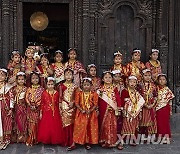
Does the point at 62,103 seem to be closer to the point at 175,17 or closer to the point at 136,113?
the point at 136,113

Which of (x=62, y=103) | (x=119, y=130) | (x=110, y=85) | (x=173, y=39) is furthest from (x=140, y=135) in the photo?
(x=173, y=39)

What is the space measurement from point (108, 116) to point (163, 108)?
3.78 ft

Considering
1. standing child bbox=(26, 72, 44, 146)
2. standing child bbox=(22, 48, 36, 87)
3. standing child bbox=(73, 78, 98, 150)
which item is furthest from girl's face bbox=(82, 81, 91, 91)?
standing child bbox=(22, 48, 36, 87)

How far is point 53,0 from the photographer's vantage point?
9.13 m

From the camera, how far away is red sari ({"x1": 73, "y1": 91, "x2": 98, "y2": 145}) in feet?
23.7

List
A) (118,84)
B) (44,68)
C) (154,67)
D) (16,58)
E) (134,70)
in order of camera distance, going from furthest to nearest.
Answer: (154,67) < (134,70) < (44,68) < (16,58) < (118,84)

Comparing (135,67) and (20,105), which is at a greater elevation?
(135,67)

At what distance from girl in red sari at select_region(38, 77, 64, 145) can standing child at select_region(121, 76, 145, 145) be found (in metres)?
1.24

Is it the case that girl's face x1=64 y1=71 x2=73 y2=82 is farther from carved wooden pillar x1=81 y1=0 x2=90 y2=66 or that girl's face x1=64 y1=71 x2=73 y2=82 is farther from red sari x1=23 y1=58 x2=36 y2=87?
carved wooden pillar x1=81 y1=0 x2=90 y2=66

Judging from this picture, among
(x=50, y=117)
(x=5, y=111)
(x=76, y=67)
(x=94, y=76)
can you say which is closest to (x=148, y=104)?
(x=94, y=76)

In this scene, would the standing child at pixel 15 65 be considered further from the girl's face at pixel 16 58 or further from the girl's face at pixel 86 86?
the girl's face at pixel 86 86

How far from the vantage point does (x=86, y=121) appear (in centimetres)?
721

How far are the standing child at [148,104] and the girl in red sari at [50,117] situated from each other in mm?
1640

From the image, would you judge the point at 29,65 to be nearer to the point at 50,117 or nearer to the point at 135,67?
the point at 50,117
